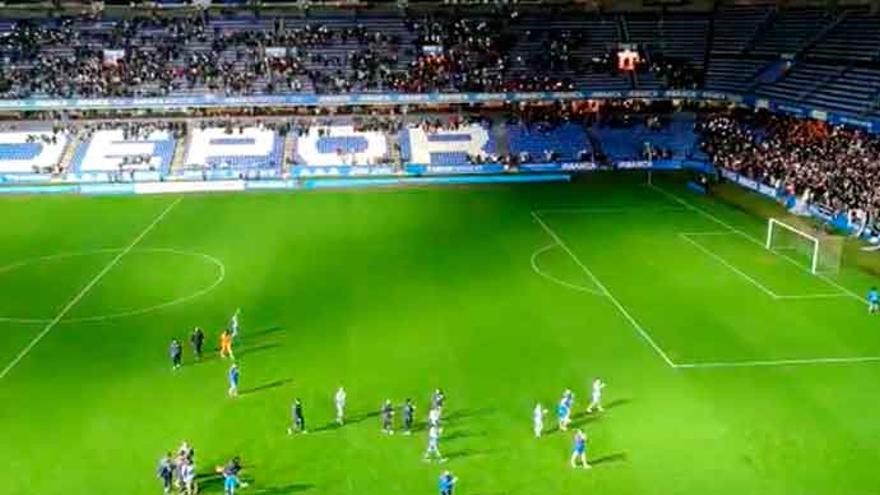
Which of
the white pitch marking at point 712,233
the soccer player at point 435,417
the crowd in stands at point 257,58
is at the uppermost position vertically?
the crowd in stands at point 257,58

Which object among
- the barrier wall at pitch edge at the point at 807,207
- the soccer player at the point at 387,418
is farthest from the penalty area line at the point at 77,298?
the barrier wall at pitch edge at the point at 807,207

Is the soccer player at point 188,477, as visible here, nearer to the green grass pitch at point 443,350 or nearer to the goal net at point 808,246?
the green grass pitch at point 443,350

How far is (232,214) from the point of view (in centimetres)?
5175

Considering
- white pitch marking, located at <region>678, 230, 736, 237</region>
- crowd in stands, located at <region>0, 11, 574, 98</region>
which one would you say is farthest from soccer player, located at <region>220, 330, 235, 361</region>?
crowd in stands, located at <region>0, 11, 574, 98</region>

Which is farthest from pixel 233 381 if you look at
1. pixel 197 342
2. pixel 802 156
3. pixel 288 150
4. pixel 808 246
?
pixel 802 156

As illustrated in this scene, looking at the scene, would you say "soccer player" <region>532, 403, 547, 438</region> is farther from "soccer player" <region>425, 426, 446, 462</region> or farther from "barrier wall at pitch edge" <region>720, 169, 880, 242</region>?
"barrier wall at pitch edge" <region>720, 169, 880, 242</region>

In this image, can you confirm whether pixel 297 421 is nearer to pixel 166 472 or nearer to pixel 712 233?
pixel 166 472

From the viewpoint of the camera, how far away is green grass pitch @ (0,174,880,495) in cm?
2353

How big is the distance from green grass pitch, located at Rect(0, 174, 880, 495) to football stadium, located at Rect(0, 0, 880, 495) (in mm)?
133

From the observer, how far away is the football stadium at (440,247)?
2459 centimetres

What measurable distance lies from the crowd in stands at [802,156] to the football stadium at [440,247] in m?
0.27

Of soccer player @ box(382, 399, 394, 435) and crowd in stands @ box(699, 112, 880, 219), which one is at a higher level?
crowd in stands @ box(699, 112, 880, 219)

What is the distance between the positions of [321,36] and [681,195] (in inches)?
1272

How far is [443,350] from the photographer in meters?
31.1
